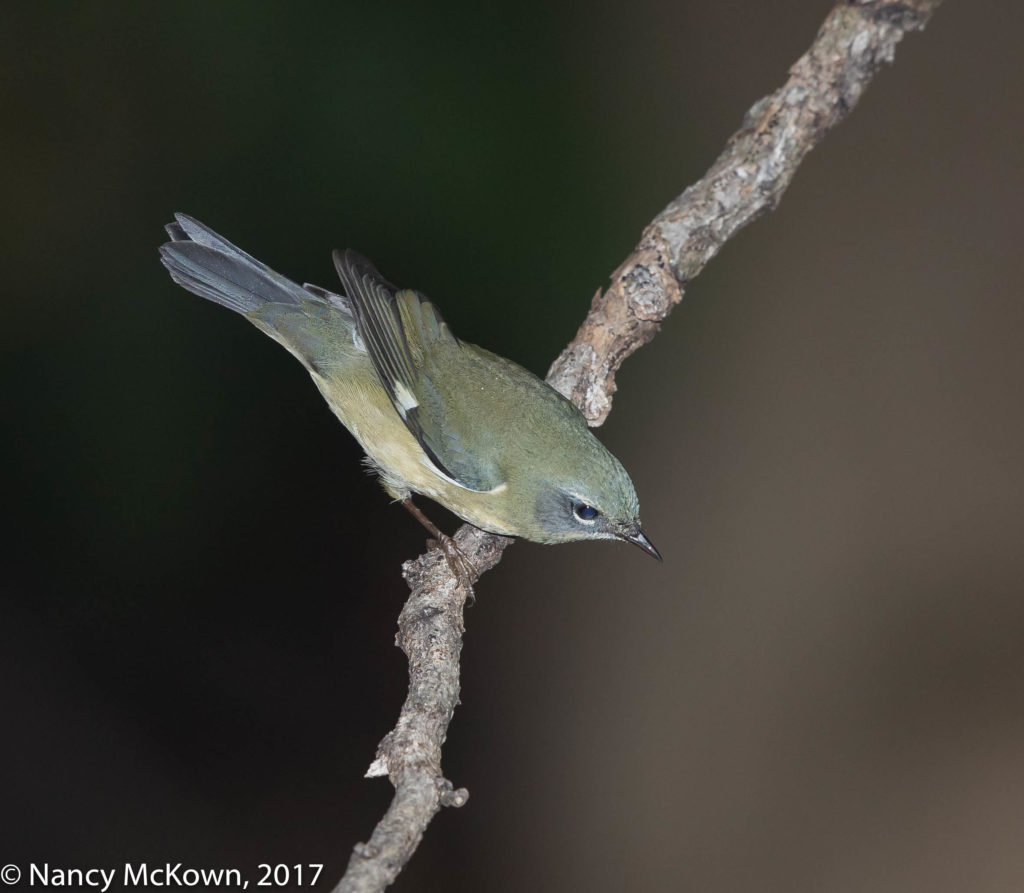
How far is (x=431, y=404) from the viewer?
4023 mm

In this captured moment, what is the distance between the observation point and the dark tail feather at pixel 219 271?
4418 mm

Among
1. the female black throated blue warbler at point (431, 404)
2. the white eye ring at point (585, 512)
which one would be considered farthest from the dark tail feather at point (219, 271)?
the white eye ring at point (585, 512)

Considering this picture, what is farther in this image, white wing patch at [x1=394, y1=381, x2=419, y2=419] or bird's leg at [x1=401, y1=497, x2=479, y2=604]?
white wing patch at [x1=394, y1=381, x2=419, y2=419]

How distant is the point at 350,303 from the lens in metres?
4.21

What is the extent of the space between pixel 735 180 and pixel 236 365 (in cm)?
299

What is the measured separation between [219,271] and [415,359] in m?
1.03

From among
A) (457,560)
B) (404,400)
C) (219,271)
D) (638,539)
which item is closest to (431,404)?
(404,400)

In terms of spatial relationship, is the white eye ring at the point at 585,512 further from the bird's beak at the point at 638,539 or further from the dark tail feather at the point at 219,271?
the dark tail feather at the point at 219,271

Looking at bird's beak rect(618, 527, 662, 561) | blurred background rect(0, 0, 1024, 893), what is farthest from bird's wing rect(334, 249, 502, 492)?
blurred background rect(0, 0, 1024, 893)

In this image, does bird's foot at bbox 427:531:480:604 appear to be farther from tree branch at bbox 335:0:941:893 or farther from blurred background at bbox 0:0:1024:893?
blurred background at bbox 0:0:1024:893

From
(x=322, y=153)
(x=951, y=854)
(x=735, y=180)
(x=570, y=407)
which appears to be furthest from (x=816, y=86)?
(x=951, y=854)

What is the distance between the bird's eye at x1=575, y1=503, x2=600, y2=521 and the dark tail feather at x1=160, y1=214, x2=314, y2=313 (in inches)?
64.8

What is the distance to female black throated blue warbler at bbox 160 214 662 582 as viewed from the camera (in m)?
3.77

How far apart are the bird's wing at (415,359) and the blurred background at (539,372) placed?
4.64 feet
